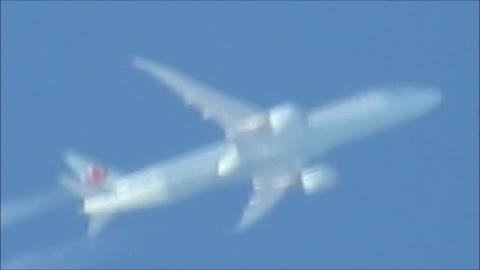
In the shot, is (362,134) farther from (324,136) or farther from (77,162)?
(77,162)

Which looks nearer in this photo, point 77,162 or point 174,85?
point 174,85

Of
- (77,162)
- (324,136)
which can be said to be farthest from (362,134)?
(77,162)
